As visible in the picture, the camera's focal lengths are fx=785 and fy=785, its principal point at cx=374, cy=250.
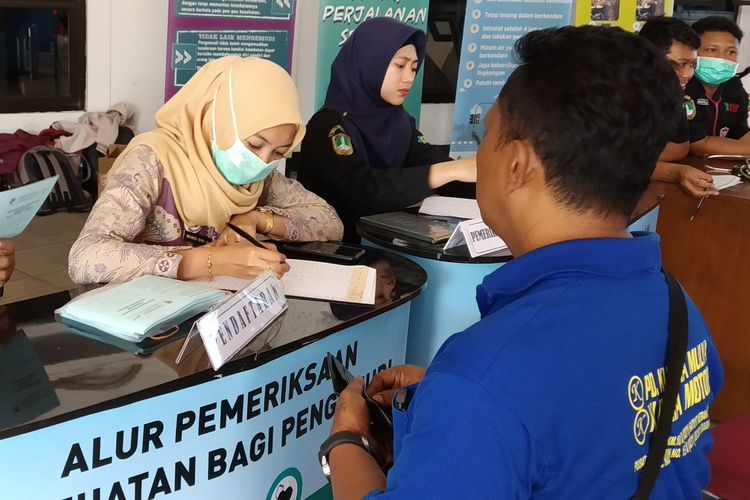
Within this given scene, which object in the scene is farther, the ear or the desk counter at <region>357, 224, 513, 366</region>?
the desk counter at <region>357, 224, 513, 366</region>

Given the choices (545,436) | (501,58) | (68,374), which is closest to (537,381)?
(545,436)

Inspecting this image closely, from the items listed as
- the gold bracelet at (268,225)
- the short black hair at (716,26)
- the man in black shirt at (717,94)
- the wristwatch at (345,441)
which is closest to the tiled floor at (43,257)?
the gold bracelet at (268,225)

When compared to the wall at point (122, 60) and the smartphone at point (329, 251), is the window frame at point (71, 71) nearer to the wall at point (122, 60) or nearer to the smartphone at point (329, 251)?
the wall at point (122, 60)

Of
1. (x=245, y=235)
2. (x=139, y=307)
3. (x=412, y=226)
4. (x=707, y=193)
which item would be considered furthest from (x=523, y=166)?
(x=707, y=193)

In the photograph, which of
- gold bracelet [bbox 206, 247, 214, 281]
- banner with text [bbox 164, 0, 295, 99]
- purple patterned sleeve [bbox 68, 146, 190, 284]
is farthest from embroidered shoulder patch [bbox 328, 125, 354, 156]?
banner with text [bbox 164, 0, 295, 99]

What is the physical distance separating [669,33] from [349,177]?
1.54 m

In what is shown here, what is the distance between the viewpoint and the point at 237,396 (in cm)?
133

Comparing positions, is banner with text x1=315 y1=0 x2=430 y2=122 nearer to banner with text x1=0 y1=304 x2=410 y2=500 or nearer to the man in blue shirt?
banner with text x1=0 y1=304 x2=410 y2=500

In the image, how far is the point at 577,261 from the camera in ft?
2.58

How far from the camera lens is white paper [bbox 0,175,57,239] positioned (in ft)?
4.21

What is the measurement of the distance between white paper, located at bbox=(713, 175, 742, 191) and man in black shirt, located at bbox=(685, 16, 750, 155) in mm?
505

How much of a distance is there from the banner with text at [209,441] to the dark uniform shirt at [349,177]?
25.0 inches

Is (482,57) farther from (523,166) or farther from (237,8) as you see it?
(523,166)

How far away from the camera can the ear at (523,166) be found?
81 cm
